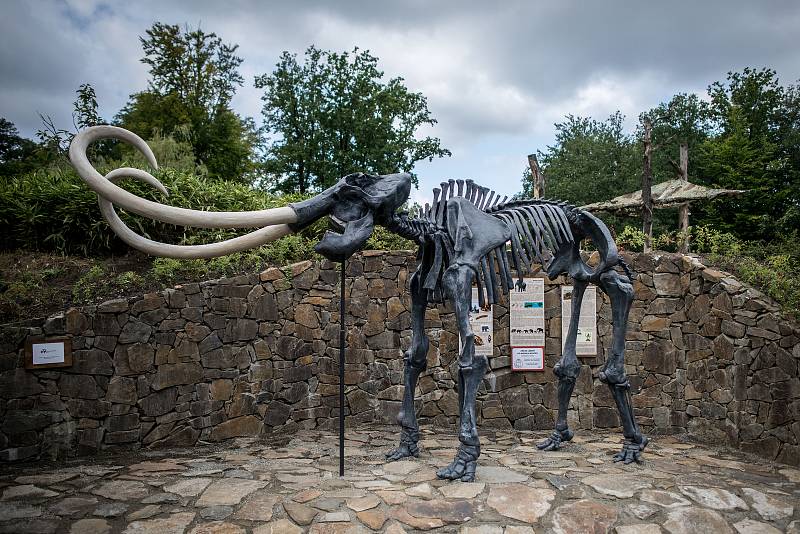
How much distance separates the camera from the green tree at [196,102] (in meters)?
16.6

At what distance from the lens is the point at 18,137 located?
717 inches

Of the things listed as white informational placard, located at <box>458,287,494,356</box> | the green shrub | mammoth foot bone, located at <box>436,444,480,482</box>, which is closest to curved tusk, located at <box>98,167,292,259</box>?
mammoth foot bone, located at <box>436,444,480,482</box>

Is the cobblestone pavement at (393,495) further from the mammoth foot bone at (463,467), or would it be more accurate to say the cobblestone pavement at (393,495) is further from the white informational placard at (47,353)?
the white informational placard at (47,353)

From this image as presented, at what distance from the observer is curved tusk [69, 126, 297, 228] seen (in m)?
3.39

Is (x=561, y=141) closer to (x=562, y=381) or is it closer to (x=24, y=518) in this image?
(x=562, y=381)

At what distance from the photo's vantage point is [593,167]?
2644cm

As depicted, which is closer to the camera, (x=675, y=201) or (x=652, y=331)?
(x=652, y=331)

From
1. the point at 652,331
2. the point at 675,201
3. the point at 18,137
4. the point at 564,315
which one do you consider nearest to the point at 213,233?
the point at 564,315

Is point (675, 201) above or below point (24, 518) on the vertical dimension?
above

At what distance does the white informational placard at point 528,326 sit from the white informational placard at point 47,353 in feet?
17.7

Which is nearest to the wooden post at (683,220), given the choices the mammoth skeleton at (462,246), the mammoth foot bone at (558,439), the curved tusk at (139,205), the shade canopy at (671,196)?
the shade canopy at (671,196)

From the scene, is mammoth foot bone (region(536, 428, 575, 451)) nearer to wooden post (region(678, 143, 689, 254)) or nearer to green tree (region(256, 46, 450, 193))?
wooden post (region(678, 143, 689, 254))

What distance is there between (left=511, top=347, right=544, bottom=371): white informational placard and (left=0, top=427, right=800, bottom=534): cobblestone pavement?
1.74 metres

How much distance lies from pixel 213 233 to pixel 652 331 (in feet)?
20.7
